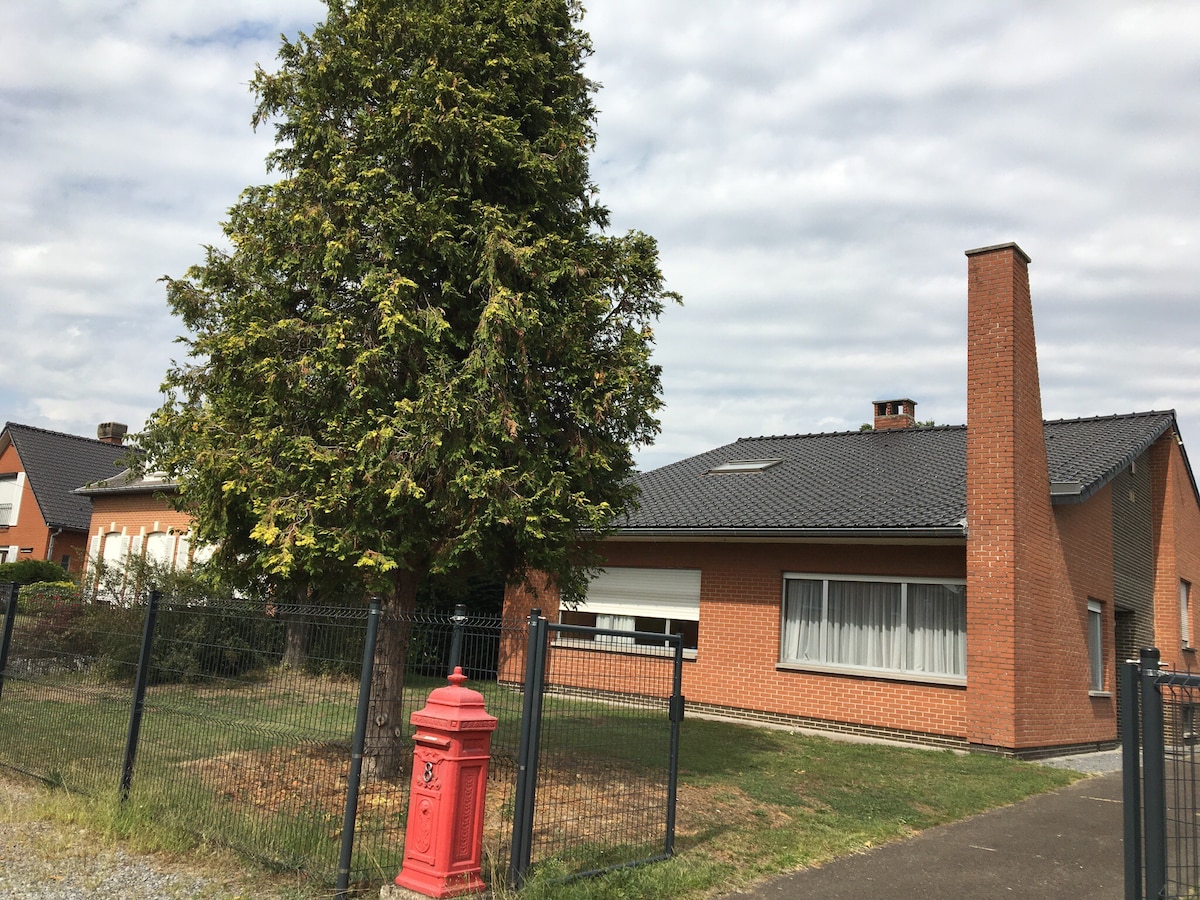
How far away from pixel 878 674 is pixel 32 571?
977 inches

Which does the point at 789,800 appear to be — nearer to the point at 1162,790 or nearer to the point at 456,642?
Result: the point at 456,642

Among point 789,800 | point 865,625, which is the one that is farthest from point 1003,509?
point 789,800

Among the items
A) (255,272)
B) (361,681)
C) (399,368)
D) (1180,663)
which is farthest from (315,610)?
(1180,663)

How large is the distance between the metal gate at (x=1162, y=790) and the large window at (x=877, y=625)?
9.89 meters

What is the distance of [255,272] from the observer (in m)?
8.77

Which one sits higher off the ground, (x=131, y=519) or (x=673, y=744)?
(x=131, y=519)

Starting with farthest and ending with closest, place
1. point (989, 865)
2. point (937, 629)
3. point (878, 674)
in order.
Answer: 1. point (878, 674)
2. point (937, 629)
3. point (989, 865)

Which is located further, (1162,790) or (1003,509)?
(1003,509)

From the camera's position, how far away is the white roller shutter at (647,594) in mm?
16734

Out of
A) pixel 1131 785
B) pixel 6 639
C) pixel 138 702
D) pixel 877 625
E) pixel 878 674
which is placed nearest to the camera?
pixel 1131 785

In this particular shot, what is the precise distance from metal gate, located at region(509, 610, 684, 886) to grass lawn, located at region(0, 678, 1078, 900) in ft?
0.08

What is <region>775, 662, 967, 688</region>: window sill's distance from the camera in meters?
13.6

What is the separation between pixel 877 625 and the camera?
47.9 feet

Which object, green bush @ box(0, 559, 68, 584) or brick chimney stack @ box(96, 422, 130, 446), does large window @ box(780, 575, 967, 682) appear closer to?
green bush @ box(0, 559, 68, 584)
